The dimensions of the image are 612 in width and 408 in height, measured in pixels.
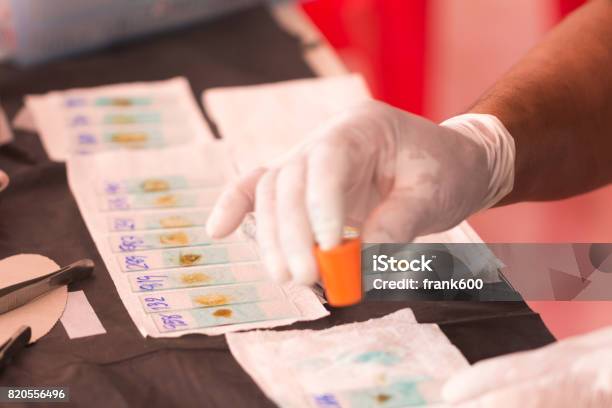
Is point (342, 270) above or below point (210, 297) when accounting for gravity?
above

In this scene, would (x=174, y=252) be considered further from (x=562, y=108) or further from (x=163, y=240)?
(x=562, y=108)

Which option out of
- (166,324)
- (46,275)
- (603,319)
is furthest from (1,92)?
(603,319)

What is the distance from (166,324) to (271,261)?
21 cm

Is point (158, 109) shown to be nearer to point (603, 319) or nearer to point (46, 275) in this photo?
point (46, 275)

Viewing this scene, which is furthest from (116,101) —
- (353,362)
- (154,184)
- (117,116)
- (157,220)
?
(353,362)

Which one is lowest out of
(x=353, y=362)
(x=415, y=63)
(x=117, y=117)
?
(x=415, y=63)

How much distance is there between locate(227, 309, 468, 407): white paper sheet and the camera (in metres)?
1.02

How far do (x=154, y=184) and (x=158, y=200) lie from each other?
0.15 ft

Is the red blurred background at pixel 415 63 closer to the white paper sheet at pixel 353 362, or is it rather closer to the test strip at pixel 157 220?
the test strip at pixel 157 220

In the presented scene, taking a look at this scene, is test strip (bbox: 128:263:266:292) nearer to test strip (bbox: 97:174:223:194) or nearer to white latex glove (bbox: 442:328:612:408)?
test strip (bbox: 97:174:223:194)

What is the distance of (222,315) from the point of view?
1.16 meters

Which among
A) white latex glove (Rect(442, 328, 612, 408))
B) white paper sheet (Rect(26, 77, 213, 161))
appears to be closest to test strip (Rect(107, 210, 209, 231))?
white paper sheet (Rect(26, 77, 213, 161))

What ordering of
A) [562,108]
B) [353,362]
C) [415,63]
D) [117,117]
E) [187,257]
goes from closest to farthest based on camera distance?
[353,362], [187,257], [562,108], [117,117], [415,63]

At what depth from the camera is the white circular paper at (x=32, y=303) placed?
1119 mm
